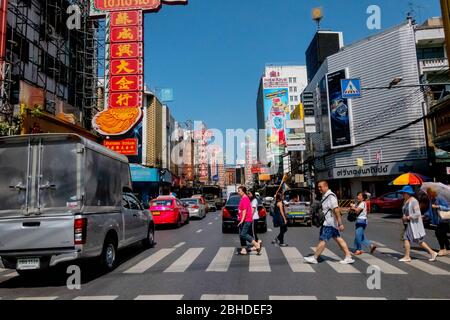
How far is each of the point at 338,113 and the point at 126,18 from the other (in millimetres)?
25452

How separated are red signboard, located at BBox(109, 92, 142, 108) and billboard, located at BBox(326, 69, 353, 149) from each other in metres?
24.3

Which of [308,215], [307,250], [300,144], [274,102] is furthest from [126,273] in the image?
[274,102]

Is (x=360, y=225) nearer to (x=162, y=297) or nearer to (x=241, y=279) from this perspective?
(x=241, y=279)

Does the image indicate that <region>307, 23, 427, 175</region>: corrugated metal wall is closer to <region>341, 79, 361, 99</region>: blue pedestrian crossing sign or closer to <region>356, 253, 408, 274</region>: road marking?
<region>341, 79, 361, 99</region>: blue pedestrian crossing sign

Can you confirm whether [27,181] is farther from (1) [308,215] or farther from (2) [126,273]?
(1) [308,215]

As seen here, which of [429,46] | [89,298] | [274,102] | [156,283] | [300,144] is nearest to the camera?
[89,298]

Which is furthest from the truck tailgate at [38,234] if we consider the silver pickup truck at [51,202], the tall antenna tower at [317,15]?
the tall antenna tower at [317,15]

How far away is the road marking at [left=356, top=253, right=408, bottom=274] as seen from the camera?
7.80 meters

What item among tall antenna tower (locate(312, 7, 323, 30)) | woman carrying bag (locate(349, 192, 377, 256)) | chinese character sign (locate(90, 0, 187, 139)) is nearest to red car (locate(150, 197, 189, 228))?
chinese character sign (locate(90, 0, 187, 139))

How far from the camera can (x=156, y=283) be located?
7.00 m

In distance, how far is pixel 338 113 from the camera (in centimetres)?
4084

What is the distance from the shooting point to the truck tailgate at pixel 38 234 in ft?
23.2
